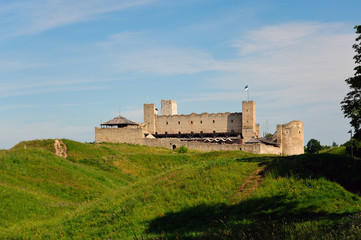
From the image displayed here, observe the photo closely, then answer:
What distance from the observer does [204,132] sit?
7325 cm

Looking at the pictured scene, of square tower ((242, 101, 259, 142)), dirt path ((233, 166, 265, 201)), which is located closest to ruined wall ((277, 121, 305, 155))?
square tower ((242, 101, 259, 142))

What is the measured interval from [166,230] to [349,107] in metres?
14.0

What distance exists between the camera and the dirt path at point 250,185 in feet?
53.6

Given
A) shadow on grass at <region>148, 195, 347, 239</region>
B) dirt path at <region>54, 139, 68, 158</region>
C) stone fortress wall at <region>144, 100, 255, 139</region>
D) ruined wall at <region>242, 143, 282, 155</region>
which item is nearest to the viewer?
shadow on grass at <region>148, 195, 347, 239</region>

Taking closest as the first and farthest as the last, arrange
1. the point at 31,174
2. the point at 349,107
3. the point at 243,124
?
the point at 349,107 → the point at 31,174 → the point at 243,124

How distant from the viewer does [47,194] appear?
24.0 metres

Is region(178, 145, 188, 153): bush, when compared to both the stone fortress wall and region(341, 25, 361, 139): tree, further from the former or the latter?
region(341, 25, 361, 139): tree

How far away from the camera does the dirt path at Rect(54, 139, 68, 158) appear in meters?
40.7

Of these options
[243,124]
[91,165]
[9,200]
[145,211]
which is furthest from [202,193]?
[243,124]

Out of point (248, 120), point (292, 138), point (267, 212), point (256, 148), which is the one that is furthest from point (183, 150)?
point (267, 212)

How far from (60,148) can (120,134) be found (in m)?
23.9

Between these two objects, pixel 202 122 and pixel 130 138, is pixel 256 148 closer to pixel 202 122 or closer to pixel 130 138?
pixel 202 122

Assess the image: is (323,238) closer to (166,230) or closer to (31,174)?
(166,230)

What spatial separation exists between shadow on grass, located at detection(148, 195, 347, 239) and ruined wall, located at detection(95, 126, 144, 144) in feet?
160
